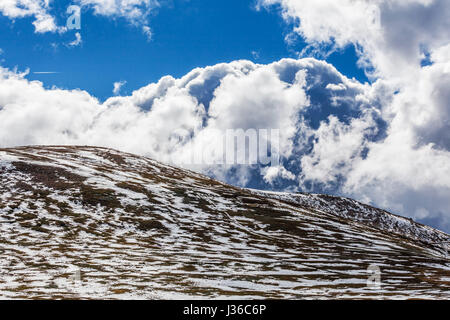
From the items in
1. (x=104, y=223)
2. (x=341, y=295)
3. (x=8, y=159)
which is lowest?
(x=341, y=295)

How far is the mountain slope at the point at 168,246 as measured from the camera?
3095 centimetres

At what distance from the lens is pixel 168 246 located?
57938 millimetres

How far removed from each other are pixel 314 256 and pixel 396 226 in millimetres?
145216

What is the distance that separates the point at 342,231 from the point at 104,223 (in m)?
54.6

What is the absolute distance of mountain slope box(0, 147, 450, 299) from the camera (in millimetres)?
30953

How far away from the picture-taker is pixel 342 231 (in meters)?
85.4

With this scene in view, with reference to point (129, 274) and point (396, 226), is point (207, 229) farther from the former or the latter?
point (396, 226)

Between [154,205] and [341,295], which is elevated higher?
[154,205]
